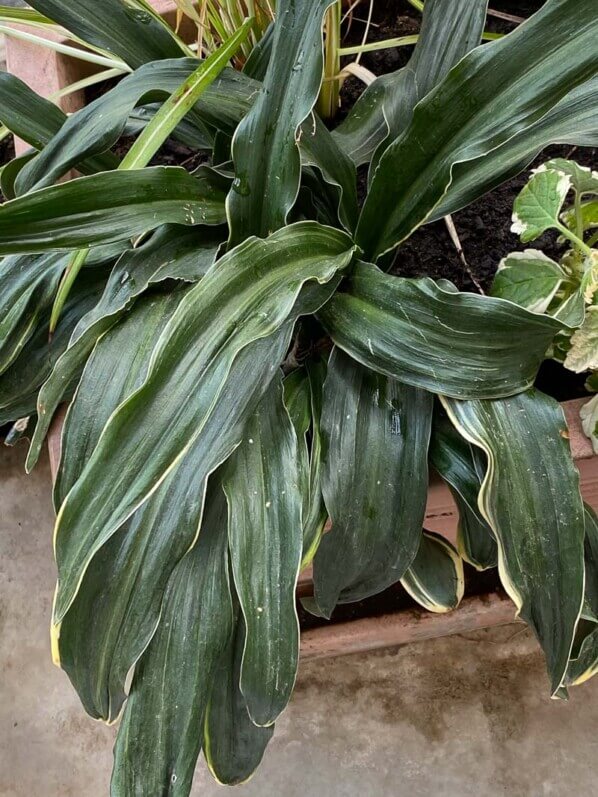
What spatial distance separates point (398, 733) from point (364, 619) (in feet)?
0.81

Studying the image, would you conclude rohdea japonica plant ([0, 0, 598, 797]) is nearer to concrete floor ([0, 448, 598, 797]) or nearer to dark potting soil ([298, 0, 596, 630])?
dark potting soil ([298, 0, 596, 630])

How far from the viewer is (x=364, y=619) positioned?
3.13 feet

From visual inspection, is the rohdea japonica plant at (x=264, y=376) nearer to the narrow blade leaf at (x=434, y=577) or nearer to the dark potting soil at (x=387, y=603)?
the narrow blade leaf at (x=434, y=577)

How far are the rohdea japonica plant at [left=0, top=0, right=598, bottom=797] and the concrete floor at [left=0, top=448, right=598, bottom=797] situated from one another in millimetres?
491

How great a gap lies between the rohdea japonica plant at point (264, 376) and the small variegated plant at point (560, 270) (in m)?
0.02

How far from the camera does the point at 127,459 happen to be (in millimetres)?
434

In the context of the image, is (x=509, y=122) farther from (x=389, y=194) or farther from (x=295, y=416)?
(x=295, y=416)

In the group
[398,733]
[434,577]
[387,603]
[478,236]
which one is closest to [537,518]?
[434,577]

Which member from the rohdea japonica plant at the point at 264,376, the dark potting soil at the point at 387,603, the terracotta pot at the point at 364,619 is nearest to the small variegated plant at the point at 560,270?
the rohdea japonica plant at the point at 264,376

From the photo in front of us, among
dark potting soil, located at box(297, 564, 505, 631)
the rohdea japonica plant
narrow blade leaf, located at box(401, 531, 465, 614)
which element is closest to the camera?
the rohdea japonica plant

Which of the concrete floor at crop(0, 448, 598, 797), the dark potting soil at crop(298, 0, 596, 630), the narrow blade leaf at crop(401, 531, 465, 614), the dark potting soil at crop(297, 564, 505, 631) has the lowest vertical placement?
the concrete floor at crop(0, 448, 598, 797)

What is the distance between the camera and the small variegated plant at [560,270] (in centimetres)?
55

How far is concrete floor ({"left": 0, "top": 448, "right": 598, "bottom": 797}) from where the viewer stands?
101cm

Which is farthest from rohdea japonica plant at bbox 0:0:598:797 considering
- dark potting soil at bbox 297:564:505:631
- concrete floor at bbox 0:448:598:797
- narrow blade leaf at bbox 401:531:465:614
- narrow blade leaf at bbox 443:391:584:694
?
concrete floor at bbox 0:448:598:797
